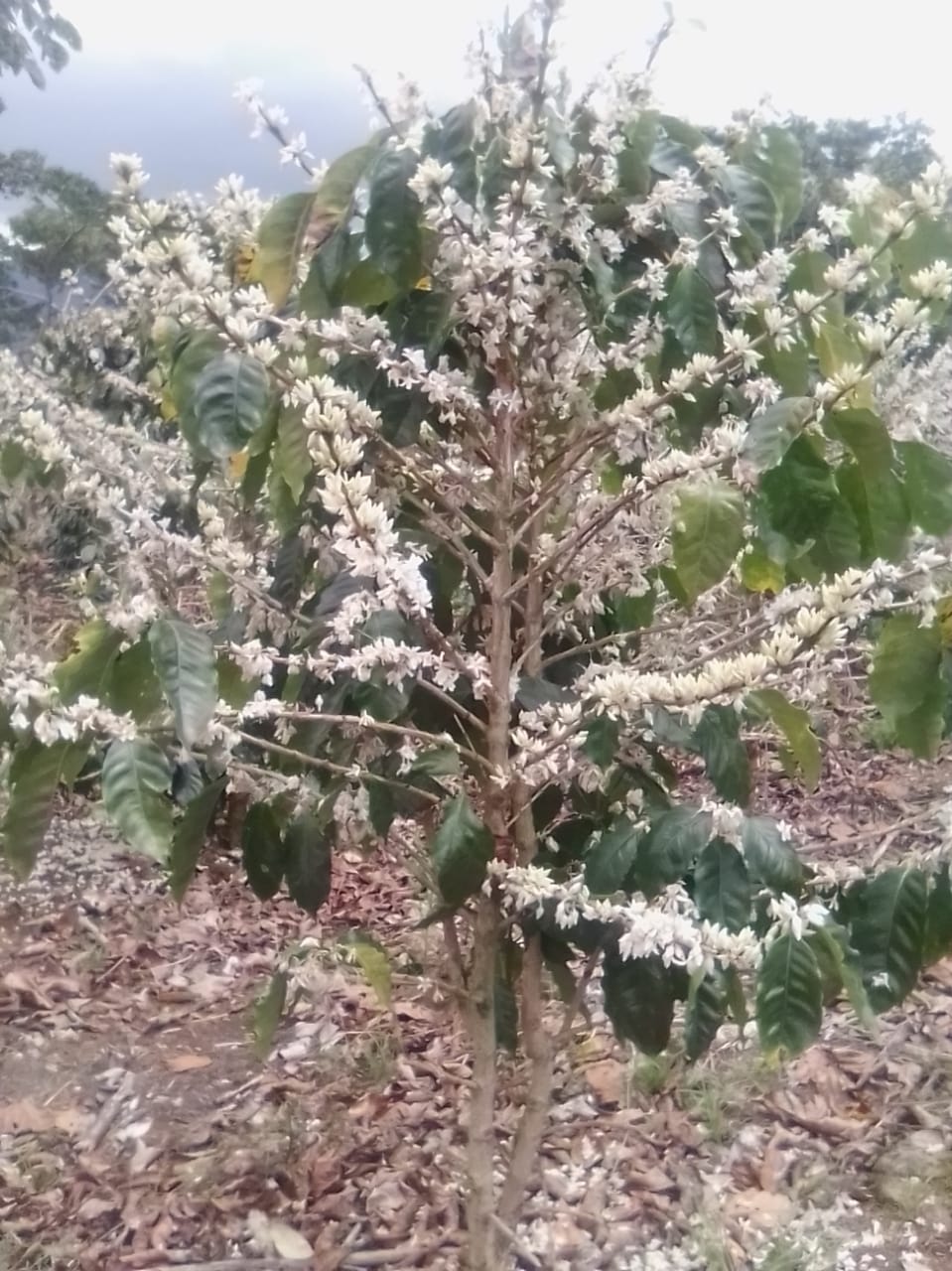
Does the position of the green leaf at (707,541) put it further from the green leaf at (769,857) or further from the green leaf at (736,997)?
the green leaf at (736,997)

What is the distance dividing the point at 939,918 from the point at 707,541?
32cm

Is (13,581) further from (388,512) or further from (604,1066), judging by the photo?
(388,512)

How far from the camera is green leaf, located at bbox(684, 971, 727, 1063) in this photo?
2.68 ft

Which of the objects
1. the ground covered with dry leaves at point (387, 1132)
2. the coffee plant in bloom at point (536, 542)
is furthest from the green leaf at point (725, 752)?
the ground covered with dry leaves at point (387, 1132)

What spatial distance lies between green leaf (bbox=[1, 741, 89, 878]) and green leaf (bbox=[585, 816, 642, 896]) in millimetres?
388

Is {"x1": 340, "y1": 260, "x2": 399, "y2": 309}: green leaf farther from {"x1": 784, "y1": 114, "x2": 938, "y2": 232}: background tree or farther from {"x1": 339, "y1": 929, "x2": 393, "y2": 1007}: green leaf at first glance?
{"x1": 784, "y1": 114, "x2": 938, "y2": 232}: background tree

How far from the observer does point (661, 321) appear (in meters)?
0.86

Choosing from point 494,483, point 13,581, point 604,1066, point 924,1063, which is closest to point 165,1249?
point 604,1066

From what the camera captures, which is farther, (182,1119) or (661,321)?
(182,1119)

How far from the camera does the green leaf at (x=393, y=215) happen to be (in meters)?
0.73

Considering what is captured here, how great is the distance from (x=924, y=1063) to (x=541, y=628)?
1263 millimetres

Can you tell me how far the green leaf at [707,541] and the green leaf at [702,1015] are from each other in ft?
1.09

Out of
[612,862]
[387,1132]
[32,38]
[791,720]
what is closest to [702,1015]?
[612,862]

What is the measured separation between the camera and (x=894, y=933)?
730 mm
